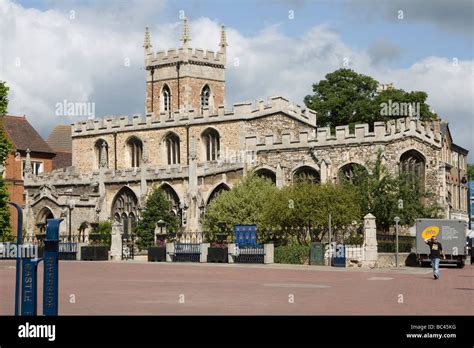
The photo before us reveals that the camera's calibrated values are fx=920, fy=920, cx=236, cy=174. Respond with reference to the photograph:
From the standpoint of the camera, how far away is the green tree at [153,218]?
193 feet

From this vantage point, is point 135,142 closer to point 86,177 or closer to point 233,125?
point 86,177

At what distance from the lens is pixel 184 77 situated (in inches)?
2995

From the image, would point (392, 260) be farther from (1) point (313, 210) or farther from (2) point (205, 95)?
(2) point (205, 95)

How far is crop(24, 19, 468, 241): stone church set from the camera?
58.4m

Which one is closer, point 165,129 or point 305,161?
point 305,161

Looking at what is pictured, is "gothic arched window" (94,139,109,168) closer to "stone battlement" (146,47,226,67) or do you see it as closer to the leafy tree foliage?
"stone battlement" (146,47,226,67)

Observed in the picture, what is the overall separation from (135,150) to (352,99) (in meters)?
20.2

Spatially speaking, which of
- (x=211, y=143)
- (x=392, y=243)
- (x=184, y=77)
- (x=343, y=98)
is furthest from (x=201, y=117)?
(x=392, y=243)

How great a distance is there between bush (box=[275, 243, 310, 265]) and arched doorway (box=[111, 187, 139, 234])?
23895 mm

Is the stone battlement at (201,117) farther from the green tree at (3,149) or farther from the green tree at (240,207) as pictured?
the green tree at (3,149)

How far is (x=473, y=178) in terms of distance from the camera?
4683 inches

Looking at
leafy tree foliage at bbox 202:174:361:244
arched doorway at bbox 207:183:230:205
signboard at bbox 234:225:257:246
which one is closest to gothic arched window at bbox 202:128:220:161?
arched doorway at bbox 207:183:230:205
